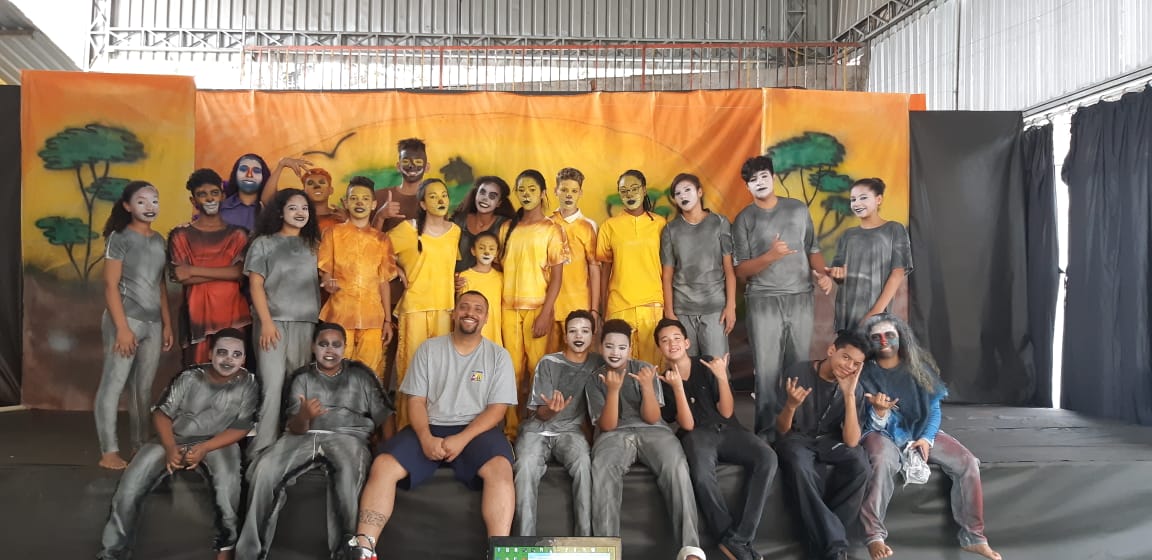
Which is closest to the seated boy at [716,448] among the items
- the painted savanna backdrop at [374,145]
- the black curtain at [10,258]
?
the painted savanna backdrop at [374,145]

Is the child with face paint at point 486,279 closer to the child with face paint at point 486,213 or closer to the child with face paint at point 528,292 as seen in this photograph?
the child with face paint at point 528,292

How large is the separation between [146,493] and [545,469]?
5.78 feet

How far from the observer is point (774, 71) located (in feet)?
34.7

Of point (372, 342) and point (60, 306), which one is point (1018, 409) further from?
point (60, 306)

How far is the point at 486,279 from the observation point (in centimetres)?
457

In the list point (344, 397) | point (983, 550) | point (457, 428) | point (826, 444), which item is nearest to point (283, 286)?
point (344, 397)

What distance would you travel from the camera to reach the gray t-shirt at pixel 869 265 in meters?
5.23

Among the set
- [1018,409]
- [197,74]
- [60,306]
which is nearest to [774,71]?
[1018,409]

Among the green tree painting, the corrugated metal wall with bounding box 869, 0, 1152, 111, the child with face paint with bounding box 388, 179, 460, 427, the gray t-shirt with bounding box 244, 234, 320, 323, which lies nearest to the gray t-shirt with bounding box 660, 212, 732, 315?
the child with face paint with bounding box 388, 179, 460, 427

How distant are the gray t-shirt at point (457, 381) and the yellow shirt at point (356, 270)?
477 mm

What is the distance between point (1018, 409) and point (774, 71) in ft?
19.0

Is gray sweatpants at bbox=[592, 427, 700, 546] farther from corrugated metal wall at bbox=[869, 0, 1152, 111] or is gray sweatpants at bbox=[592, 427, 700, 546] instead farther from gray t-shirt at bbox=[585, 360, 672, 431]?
corrugated metal wall at bbox=[869, 0, 1152, 111]

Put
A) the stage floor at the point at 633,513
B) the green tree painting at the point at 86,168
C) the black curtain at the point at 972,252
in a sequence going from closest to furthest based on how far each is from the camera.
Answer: the stage floor at the point at 633,513 < the green tree painting at the point at 86,168 < the black curtain at the point at 972,252

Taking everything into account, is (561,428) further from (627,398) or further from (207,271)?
Answer: (207,271)
